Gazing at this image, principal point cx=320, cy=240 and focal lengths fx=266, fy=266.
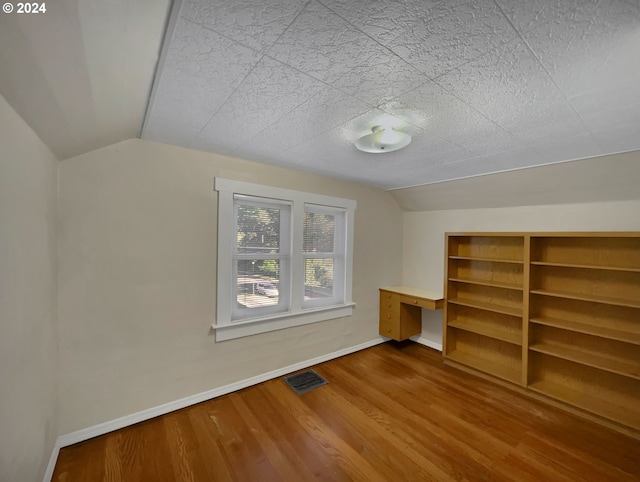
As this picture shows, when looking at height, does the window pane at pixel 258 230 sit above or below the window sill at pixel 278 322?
above

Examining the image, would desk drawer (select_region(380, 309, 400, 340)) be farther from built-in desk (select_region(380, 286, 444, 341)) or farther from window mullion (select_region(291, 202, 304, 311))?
window mullion (select_region(291, 202, 304, 311))

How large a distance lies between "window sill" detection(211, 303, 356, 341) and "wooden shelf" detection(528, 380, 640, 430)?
2056 millimetres

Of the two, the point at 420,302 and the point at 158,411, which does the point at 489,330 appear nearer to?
the point at 420,302

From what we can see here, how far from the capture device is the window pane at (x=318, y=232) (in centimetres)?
314

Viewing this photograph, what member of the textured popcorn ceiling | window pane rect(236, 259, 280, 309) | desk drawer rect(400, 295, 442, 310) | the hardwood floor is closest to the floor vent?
the hardwood floor

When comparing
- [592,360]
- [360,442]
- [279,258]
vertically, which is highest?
[279,258]

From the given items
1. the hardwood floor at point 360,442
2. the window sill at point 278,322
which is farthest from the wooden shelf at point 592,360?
the window sill at point 278,322

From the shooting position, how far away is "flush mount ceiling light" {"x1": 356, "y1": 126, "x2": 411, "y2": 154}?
1.75 metres

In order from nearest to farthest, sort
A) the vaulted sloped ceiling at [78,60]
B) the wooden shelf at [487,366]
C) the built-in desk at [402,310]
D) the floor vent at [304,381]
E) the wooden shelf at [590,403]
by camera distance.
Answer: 1. the vaulted sloped ceiling at [78,60]
2. the wooden shelf at [590,403]
3. the floor vent at [304,381]
4. the wooden shelf at [487,366]
5. the built-in desk at [402,310]

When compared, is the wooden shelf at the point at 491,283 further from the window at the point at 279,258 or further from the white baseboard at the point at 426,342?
the window at the point at 279,258

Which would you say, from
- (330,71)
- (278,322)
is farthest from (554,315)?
(330,71)

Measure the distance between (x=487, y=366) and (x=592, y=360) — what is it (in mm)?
896

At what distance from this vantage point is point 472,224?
3.38 metres

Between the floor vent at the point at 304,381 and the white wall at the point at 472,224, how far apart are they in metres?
1.84
